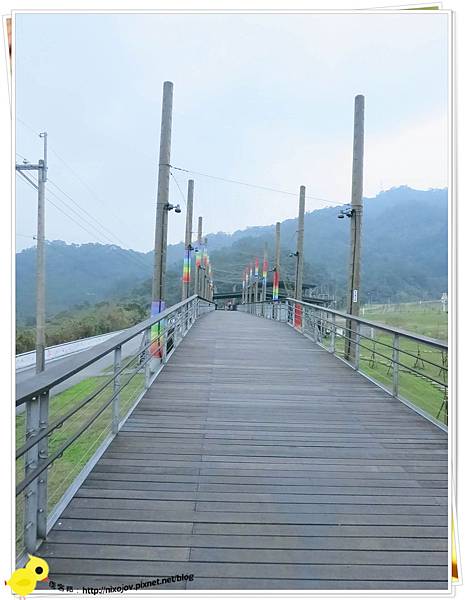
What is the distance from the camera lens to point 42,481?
2355 millimetres

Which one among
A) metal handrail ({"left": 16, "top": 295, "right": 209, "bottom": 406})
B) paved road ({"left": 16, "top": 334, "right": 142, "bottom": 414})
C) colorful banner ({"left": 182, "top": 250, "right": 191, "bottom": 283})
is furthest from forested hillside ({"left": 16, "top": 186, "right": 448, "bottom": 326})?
colorful banner ({"left": 182, "top": 250, "right": 191, "bottom": 283})

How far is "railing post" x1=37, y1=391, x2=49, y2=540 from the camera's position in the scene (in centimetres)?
224

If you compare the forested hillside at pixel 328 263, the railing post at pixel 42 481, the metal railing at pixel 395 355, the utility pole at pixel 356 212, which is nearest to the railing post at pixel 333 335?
the metal railing at pixel 395 355

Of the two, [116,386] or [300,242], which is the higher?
[300,242]

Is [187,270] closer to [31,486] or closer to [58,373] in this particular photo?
[58,373]

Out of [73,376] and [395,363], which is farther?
[395,363]

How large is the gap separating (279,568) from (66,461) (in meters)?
8.24

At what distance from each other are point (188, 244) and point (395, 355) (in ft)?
40.2

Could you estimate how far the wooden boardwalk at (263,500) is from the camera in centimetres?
216

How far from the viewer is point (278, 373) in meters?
6.87

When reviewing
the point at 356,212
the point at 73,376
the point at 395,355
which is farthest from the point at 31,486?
the point at 356,212

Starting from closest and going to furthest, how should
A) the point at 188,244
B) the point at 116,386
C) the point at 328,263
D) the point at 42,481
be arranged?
the point at 42,481 < the point at 116,386 < the point at 188,244 < the point at 328,263

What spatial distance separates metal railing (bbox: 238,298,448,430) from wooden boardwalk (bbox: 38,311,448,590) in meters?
0.37
